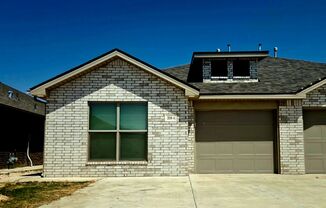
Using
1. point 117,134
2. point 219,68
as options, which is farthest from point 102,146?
point 219,68

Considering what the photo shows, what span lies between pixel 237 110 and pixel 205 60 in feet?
9.53

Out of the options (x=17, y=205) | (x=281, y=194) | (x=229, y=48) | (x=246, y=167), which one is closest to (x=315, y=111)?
(x=246, y=167)

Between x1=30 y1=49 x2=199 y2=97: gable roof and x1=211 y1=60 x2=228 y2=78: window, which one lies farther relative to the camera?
x1=211 y1=60 x2=228 y2=78: window

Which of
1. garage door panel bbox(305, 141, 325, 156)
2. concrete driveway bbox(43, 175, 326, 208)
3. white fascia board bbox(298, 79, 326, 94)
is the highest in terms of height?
white fascia board bbox(298, 79, 326, 94)

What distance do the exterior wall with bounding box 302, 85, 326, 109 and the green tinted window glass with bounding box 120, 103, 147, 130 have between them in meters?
5.73

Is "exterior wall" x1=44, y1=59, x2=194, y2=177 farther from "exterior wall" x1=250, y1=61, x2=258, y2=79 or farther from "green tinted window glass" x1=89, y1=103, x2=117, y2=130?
"exterior wall" x1=250, y1=61, x2=258, y2=79

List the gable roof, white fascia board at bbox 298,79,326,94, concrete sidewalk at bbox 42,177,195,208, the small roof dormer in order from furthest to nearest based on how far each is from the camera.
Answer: the small roof dormer → white fascia board at bbox 298,79,326,94 → the gable roof → concrete sidewalk at bbox 42,177,195,208

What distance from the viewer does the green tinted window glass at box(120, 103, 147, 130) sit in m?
11.1

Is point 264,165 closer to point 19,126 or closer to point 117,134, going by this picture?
point 117,134

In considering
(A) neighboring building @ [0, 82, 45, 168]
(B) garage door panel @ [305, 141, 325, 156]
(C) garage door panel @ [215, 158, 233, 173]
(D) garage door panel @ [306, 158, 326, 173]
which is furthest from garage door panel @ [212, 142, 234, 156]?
(A) neighboring building @ [0, 82, 45, 168]

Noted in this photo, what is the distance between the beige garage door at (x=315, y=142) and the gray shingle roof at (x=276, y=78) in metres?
1.31

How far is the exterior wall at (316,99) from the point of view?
39.6 ft

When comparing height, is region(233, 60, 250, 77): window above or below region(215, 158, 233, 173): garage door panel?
above

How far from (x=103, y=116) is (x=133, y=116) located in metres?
0.99
